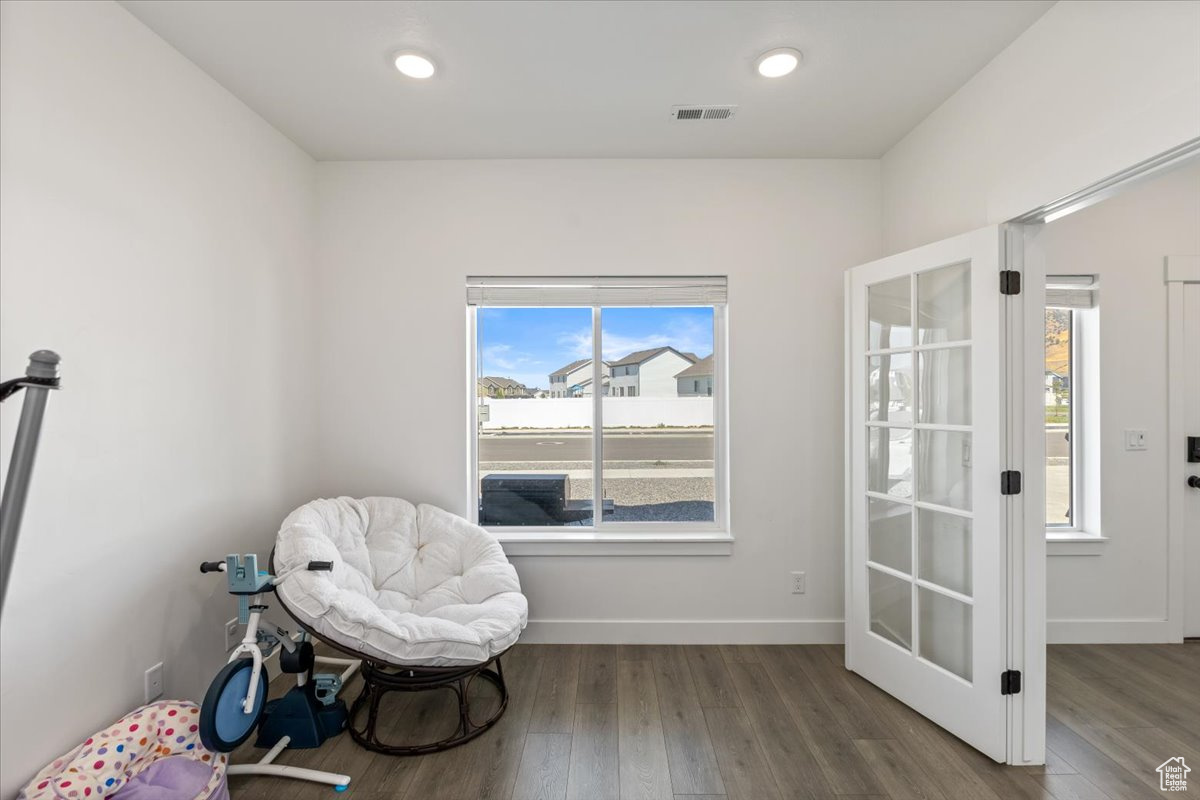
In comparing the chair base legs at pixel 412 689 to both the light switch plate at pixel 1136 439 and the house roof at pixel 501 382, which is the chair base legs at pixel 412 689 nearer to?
the house roof at pixel 501 382

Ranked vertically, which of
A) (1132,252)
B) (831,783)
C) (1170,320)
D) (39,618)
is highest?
(1132,252)

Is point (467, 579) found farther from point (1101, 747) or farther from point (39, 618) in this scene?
point (1101, 747)

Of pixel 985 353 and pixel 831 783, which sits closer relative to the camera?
pixel 831 783

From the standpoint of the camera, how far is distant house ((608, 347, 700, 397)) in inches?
116

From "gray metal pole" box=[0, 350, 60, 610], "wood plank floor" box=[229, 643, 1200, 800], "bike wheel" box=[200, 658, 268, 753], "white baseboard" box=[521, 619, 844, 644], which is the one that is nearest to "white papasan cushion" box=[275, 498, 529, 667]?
"bike wheel" box=[200, 658, 268, 753]

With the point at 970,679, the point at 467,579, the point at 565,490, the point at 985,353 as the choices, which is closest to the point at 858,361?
the point at 985,353

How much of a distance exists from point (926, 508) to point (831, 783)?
1083mm

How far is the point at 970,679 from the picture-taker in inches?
78.7

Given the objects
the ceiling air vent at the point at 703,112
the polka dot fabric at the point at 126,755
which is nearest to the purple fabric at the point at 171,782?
the polka dot fabric at the point at 126,755

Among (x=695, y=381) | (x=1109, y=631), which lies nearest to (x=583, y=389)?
(x=695, y=381)

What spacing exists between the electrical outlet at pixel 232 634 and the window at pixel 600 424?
116 centimetres

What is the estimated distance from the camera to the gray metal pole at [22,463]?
3.01ft

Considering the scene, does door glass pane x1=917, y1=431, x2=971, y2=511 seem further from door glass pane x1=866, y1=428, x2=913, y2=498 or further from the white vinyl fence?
the white vinyl fence

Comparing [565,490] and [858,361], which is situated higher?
[858,361]
